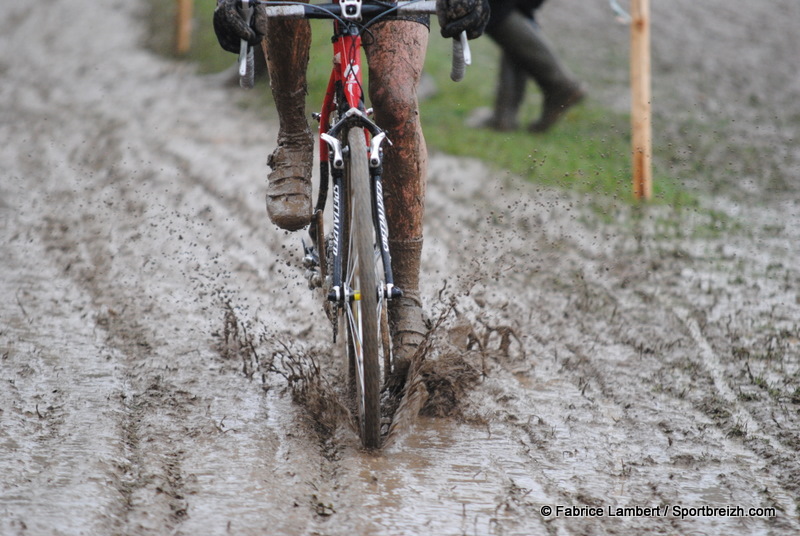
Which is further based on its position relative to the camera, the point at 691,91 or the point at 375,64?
the point at 691,91

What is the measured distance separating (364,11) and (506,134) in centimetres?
594

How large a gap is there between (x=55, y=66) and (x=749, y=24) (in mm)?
9078

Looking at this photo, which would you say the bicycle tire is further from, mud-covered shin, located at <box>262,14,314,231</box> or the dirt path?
mud-covered shin, located at <box>262,14,314,231</box>

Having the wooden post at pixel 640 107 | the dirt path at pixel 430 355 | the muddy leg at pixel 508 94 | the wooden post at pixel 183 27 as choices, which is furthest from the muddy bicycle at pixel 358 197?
the wooden post at pixel 183 27

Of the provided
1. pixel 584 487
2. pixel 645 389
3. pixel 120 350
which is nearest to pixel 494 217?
pixel 645 389

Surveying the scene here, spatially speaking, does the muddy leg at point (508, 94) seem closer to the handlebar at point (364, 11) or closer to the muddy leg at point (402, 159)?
the muddy leg at point (402, 159)

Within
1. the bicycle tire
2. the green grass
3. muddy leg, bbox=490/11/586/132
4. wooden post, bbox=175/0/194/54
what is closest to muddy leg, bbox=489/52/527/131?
the green grass

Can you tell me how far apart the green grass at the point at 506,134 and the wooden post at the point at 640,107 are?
14cm

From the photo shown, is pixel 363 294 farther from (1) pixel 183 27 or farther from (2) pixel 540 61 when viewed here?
(1) pixel 183 27

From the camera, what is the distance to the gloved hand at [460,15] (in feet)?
9.27

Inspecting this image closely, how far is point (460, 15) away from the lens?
284 cm

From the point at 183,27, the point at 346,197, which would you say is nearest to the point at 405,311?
the point at 346,197

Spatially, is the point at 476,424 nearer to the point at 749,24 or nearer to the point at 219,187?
the point at 219,187

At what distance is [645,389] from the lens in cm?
364
